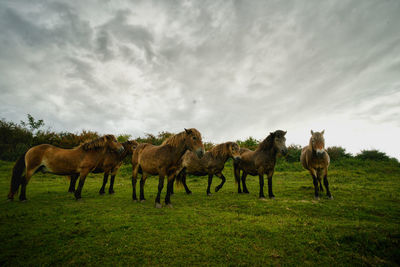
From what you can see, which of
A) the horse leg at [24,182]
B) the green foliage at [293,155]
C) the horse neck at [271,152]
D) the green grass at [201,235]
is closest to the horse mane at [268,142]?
the horse neck at [271,152]

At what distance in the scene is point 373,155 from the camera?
52.7 feet

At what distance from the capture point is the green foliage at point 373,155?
1571cm

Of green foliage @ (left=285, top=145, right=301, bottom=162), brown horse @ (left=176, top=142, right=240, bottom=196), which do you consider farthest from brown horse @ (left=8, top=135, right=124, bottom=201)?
green foliage @ (left=285, top=145, right=301, bottom=162)

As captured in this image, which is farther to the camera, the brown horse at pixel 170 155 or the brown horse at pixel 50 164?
the brown horse at pixel 50 164

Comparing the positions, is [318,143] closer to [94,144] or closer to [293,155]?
[94,144]

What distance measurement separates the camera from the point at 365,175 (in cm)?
1218

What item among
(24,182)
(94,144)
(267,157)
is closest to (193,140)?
(267,157)

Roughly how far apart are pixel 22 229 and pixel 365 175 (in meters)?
18.0

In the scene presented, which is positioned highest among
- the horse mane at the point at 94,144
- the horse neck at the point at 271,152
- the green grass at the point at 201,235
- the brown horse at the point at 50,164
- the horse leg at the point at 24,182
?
the horse mane at the point at 94,144

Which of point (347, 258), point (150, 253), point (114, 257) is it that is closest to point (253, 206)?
point (347, 258)

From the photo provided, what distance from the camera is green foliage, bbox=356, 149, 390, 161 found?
51.5 feet

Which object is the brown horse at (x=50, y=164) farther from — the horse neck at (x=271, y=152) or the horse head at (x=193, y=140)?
the horse neck at (x=271, y=152)

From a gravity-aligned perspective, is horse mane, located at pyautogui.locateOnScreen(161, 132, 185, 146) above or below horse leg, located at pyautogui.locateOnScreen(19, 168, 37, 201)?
above

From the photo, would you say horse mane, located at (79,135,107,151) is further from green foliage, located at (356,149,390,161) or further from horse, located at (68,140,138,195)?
green foliage, located at (356,149,390,161)
